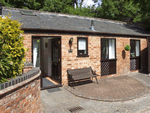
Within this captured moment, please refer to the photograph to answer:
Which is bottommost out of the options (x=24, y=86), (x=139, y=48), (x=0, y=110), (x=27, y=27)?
(x=0, y=110)

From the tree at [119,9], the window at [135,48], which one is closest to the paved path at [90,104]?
the window at [135,48]

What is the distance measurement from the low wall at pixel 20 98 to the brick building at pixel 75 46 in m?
3.86

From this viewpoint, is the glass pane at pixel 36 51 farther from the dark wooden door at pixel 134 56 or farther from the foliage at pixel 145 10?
the foliage at pixel 145 10

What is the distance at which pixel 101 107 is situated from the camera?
5.22 m

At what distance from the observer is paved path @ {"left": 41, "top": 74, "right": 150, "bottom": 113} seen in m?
4.96

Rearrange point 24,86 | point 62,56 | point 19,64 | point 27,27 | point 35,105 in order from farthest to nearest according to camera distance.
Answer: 1. point 62,56
2. point 27,27
3. point 35,105
4. point 19,64
5. point 24,86

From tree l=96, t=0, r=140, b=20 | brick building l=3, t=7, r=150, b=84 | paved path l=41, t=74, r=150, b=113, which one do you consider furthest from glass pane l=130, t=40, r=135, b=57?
tree l=96, t=0, r=140, b=20

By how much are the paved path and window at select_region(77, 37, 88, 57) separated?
10.7 feet

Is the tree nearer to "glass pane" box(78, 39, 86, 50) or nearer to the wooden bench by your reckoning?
"glass pane" box(78, 39, 86, 50)

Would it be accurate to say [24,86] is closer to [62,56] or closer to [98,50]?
[62,56]

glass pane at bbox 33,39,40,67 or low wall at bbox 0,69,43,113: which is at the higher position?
glass pane at bbox 33,39,40,67

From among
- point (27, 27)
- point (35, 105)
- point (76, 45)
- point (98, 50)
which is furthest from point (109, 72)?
point (35, 105)

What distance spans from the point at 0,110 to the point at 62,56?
225 inches

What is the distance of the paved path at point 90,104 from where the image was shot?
4.96 metres
